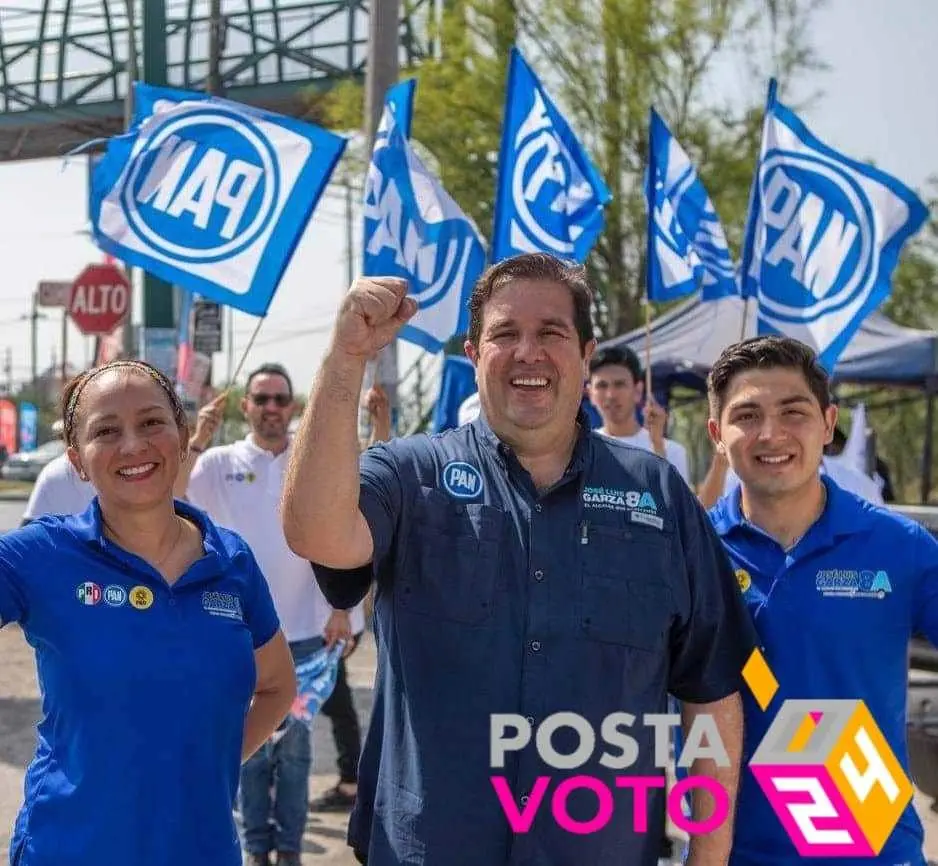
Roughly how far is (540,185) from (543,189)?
1.2 inches

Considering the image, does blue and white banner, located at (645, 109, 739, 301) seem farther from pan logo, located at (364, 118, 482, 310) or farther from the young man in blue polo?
the young man in blue polo

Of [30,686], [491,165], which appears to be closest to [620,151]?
[491,165]

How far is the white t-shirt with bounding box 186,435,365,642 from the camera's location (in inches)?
222

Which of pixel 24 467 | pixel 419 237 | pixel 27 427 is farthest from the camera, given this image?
pixel 27 427

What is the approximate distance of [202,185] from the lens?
20.7ft

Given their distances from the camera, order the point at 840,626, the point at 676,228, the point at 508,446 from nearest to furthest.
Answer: the point at 508,446, the point at 840,626, the point at 676,228

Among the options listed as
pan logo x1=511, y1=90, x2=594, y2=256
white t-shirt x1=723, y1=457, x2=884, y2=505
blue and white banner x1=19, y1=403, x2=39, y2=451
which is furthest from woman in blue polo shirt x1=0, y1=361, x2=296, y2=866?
blue and white banner x1=19, y1=403, x2=39, y2=451

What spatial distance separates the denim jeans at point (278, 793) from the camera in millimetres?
5156

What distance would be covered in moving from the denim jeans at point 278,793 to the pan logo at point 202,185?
88.6 inches

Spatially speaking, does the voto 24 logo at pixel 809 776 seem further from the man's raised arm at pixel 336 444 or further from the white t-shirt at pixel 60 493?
the white t-shirt at pixel 60 493

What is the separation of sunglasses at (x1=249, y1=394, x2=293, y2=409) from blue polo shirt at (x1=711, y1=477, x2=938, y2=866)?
3.27 m

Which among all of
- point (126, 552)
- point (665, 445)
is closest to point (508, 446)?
point (126, 552)

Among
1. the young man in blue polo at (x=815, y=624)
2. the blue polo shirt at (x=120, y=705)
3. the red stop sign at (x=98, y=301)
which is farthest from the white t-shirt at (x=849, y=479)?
the red stop sign at (x=98, y=301)

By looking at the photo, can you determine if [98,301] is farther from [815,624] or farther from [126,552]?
[815,624]
